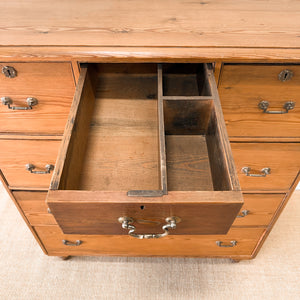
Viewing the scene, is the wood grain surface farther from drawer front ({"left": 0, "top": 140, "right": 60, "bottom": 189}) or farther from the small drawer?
the small drawer

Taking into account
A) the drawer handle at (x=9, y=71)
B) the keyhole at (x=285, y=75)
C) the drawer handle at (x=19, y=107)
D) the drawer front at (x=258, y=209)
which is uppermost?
the drawer handle at (x=9, y=71)

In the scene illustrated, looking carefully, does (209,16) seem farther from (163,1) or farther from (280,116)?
(280,116)

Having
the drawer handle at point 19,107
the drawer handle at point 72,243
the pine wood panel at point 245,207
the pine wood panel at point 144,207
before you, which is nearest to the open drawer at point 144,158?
the pine wood panel at point 144,207

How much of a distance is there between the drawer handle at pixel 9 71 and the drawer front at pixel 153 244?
57 cm

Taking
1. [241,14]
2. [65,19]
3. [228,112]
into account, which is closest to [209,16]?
A: [241,14]

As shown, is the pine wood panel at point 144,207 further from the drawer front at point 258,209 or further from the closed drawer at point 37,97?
the drawer front at point 258,209

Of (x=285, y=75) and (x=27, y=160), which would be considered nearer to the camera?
(x=285, y=75)

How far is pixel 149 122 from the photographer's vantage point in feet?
2.34

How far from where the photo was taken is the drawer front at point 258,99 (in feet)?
2.00

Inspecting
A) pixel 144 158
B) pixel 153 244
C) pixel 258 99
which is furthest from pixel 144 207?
pixel 153 244

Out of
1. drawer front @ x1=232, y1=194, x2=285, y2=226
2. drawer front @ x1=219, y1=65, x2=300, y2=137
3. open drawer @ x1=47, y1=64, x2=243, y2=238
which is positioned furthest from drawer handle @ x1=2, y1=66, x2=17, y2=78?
drawer front @ x1=232, y1=194, x2=285, y2=226

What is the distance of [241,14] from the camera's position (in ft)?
2.23

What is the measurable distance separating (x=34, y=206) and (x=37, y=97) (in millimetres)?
426

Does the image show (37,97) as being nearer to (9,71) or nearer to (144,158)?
(9,71)
